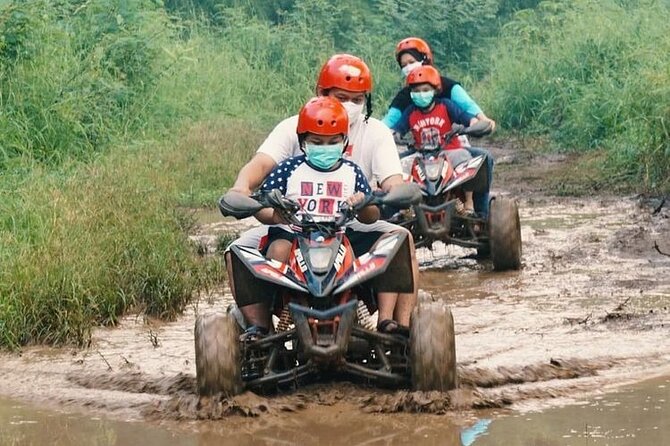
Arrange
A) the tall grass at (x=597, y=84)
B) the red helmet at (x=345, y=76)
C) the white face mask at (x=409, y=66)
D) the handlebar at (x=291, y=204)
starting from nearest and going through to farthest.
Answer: the handlebar at (x=291, y=204) < the red helmet at (x=345, y=76) < the white face mask at (x=409, y=66) < the tall grass at (x=597, y=84)

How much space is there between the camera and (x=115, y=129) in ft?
51.3

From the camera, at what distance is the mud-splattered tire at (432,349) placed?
6.62m

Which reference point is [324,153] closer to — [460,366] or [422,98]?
[460,366]

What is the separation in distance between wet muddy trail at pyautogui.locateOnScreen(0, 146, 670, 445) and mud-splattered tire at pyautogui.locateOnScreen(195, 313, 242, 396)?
0.07m

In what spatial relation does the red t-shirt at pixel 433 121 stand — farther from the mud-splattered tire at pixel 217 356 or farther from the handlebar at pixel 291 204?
the mud-splattered tire at pixel 217 356

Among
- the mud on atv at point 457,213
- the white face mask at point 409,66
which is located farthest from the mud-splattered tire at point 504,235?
the white face mask at point 409,66

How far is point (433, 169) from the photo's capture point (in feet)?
35.9

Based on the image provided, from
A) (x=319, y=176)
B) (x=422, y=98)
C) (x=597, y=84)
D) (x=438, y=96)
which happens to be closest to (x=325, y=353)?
(x=319, y=176)

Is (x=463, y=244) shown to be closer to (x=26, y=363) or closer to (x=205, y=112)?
(x=26, y=363)

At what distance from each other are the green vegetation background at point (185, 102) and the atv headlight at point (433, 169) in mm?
1771

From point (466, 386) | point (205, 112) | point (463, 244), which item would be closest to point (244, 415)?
point (466, 386)

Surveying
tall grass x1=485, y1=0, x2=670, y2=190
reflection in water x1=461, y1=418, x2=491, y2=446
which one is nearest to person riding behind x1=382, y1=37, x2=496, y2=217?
tall grass x1=485, y1=0, x2=670, y2=190

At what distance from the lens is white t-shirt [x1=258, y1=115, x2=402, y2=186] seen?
7727 mm

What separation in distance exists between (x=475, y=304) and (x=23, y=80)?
21.5ft
